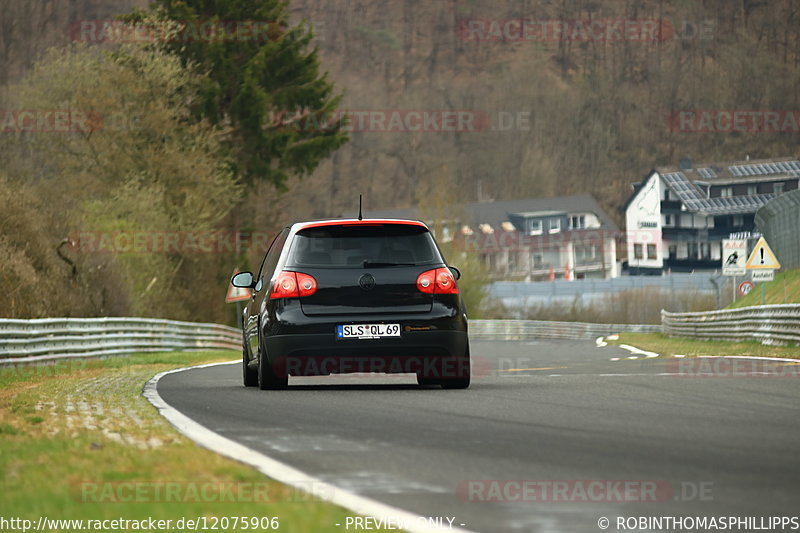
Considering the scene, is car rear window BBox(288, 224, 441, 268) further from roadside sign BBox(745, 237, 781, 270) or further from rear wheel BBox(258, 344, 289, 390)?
roadside sign BBox(745, 237, 781, 270)

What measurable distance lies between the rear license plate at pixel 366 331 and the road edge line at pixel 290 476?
9.73 ft

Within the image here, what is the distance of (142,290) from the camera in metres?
45.8

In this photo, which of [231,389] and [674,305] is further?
[674,305]

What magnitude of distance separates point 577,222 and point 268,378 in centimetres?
13205

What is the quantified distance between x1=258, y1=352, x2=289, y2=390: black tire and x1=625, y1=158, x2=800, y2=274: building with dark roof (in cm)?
11697

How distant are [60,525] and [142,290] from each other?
41.1 m

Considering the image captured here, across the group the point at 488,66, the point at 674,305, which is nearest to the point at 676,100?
the point at 488,66

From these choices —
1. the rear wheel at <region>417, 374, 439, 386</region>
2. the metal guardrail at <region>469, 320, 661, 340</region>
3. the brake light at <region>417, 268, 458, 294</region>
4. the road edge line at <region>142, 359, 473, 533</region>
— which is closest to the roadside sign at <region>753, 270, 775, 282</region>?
the rear wheel at <region>417, 374, 439, 386</region>

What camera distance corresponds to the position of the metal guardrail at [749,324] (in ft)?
82.6

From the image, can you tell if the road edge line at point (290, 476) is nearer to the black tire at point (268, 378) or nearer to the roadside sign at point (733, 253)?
the black tire at point (268, 378)

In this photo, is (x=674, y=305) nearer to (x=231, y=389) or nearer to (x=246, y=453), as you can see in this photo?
(x=231, y=389)
